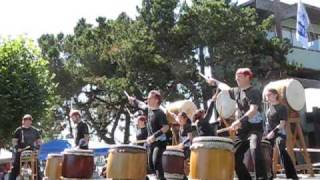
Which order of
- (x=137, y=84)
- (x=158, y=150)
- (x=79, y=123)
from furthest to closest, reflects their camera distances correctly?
(x=137, y=84), (x=79, y=123), (x=158, y=150)

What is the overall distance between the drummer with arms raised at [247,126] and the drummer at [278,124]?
1.60 m

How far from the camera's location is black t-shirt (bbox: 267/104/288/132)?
8906 mm

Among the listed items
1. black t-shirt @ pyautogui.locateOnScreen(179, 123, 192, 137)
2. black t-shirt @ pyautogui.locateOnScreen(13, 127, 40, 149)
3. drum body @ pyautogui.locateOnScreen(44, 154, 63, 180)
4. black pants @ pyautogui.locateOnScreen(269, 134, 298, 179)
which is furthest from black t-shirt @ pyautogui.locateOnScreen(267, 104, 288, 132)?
black t-shirt @ pyautogui.locateOnScreen(13, 127, 40, 149)

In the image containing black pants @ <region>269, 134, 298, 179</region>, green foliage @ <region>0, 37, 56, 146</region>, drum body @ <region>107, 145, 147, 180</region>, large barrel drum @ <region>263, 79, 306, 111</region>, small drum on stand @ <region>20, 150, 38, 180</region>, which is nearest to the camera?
drum body @ <region>107, 145, 147, 180</region>

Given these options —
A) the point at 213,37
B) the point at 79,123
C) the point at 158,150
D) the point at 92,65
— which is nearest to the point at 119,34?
the point at 92,65

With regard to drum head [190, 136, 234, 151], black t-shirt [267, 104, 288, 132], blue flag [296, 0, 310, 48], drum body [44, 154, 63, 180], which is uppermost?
blue flag [296, 0, 310, 48]

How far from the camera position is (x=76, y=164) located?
394 inches

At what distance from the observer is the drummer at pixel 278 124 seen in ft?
29.2

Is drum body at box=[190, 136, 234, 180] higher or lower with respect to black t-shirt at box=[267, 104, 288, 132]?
lower

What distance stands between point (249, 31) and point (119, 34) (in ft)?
25.6

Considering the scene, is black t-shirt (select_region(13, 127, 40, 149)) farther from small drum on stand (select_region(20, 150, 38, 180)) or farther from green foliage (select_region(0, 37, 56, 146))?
green foliage (select_region(0, 37, 56, 146))

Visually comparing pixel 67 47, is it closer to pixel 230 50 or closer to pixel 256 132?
pixel 230 50

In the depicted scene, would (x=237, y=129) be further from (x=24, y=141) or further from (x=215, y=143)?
(x=24, y=141)

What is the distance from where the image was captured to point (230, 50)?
24.2m
